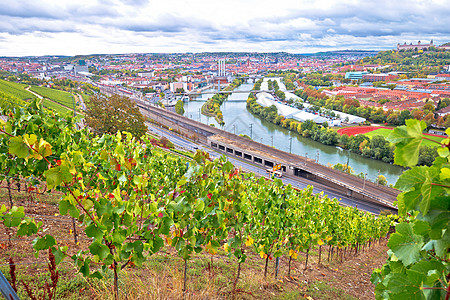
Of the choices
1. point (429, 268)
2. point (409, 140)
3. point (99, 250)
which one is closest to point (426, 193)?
point (409, 140)

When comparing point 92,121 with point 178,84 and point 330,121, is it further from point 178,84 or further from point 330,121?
point 178,84

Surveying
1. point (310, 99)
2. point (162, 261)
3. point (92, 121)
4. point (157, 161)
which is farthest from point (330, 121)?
point (162, 261)

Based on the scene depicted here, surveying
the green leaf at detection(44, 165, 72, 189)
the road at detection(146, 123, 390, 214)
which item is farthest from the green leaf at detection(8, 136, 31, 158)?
the road at detection(146, 123, 390, 214)

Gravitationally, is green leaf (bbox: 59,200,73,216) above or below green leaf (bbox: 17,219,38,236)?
above

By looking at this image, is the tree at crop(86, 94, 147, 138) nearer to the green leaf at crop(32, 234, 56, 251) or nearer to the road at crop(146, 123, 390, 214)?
the road at crop(146, 123, 390, 214)

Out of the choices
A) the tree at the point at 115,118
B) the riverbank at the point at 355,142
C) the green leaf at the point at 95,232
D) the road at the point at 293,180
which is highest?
the green leaf at the point at 95,232

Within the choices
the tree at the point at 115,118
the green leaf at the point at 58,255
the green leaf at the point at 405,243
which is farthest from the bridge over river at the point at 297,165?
the green leaf at the point at 58,255

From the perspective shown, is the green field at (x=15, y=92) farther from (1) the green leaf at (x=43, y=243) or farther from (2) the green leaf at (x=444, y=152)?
(2) the green leaf at (x=444, y=152)

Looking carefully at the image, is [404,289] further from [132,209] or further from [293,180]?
[293,180]
